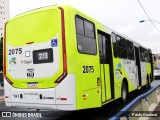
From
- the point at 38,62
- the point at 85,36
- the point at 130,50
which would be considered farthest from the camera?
the point at 130,50

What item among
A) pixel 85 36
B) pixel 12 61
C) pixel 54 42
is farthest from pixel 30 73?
pixel 85 36

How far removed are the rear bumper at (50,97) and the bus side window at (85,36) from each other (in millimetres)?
1093

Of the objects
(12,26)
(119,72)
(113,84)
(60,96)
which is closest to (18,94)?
(60,96)

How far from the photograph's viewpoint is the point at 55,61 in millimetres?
7730

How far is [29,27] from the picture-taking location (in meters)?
8.41

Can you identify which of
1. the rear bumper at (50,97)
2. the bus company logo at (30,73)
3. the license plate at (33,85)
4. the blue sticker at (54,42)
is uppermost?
the blue sticker at (54,42)

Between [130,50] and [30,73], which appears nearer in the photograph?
[30,73]

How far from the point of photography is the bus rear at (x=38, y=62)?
760 centimetres

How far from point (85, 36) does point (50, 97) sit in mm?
2118

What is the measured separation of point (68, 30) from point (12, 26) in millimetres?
2269

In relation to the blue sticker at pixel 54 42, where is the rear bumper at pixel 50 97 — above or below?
below

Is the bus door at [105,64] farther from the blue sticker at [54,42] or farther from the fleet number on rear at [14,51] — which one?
the fleet number on rear at [14,51]

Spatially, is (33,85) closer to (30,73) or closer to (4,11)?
(30,73)

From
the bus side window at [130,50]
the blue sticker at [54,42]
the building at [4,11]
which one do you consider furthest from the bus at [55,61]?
the building at [4,11]
